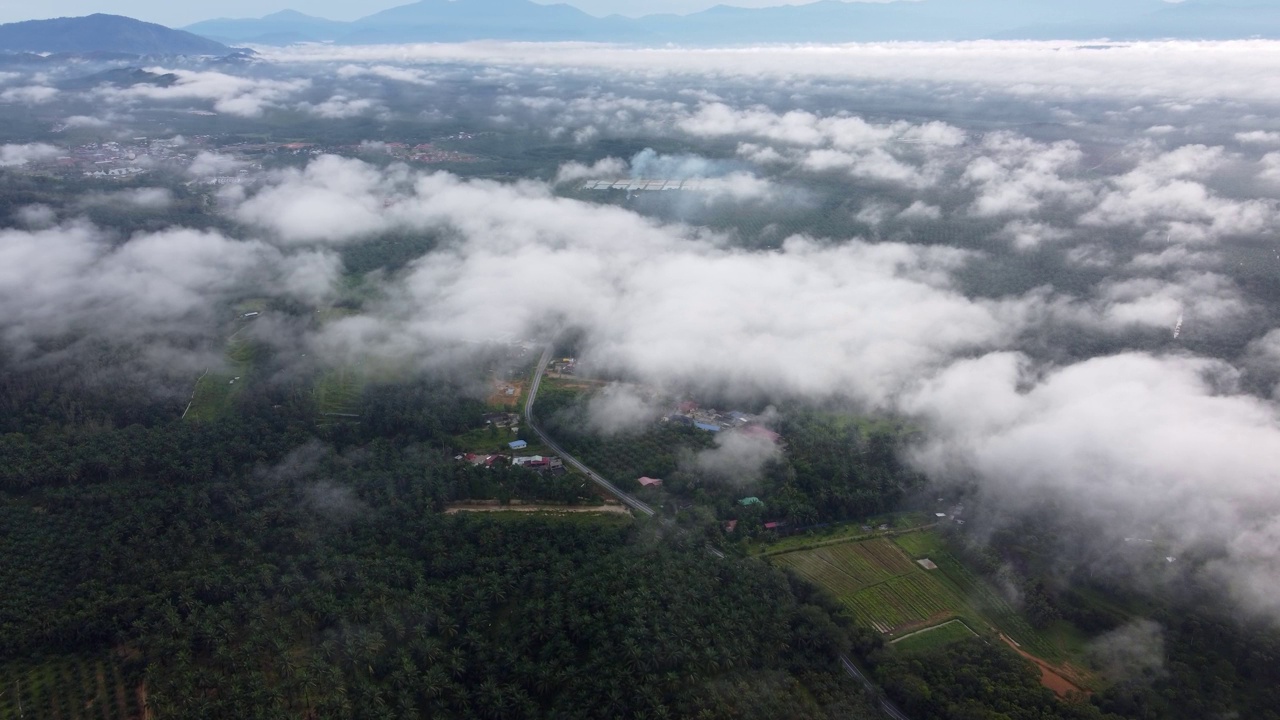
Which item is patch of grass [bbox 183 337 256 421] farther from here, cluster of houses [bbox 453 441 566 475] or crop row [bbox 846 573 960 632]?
crop row [bbox 846 573 960 632]

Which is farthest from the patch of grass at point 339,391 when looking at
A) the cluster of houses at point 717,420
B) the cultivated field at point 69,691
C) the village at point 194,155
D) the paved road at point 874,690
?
the village at point 194,155

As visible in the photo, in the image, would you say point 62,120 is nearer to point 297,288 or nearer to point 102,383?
point 297,288

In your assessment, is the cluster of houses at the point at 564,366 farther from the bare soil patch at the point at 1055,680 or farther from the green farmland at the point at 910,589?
the bare soil patch at the point at 1055,680

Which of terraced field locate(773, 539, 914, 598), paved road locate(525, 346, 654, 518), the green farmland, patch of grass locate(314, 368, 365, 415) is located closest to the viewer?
the green farmland

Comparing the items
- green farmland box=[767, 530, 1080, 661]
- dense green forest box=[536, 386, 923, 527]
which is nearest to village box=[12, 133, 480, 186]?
dense green forest box=[536, 386, 923, 527]

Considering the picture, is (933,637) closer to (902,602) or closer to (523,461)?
(902,602)

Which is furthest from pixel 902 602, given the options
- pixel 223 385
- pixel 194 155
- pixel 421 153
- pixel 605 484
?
pixel 194 155

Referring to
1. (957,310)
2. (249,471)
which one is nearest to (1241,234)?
(957,310)
